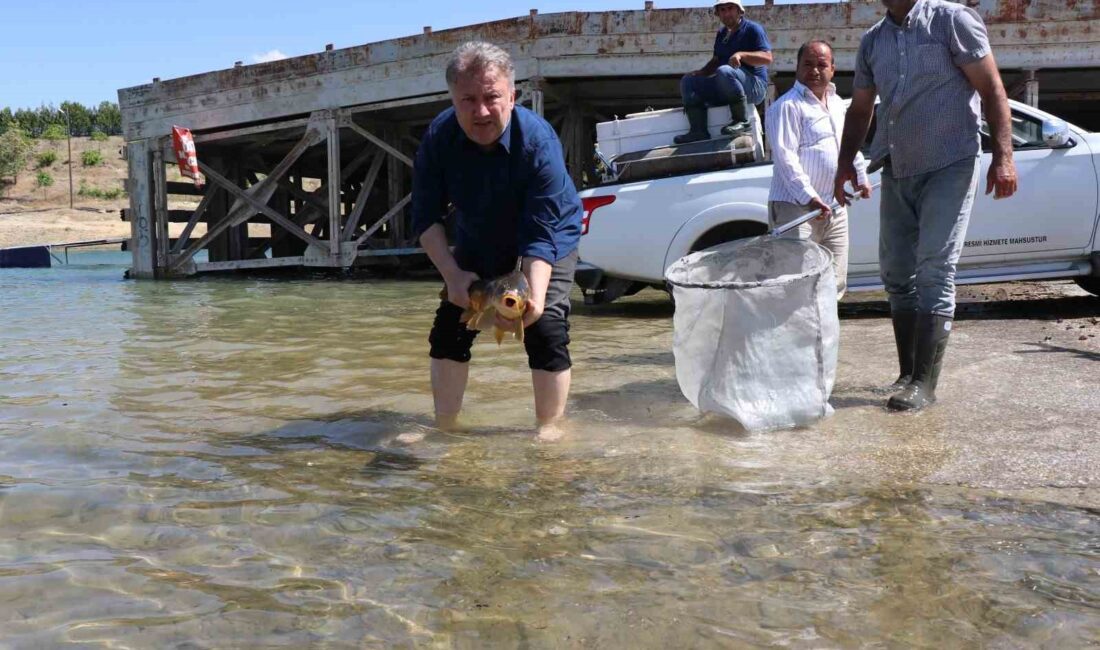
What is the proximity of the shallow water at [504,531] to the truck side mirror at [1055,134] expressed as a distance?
11.5 feet

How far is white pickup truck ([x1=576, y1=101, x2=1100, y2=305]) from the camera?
6.88m

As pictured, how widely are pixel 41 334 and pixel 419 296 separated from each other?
4410 millimetres

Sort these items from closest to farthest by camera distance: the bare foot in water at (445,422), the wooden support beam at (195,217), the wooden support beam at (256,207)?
the bare foot in water at (445,422), the wooden support beam at (256,207), the wooden support beam at (195,217)

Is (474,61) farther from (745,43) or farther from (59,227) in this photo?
(59,227)

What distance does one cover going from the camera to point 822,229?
4695 millimetres

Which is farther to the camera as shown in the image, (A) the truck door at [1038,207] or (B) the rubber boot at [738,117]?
(B) the rubber boot at [738,117]

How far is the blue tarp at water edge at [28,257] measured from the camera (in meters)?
22.7

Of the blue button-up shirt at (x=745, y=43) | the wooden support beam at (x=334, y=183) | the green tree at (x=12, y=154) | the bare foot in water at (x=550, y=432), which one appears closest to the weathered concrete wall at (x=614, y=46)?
the wooden support beam at (x=334, y=183)

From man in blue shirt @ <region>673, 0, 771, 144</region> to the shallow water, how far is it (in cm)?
341

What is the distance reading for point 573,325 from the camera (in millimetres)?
7551

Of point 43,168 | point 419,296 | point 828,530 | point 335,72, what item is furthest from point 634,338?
point 43,168

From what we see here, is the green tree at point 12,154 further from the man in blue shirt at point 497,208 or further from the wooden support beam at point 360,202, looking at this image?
the man in blue shirt at point 497,208

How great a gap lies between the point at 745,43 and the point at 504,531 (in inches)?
234

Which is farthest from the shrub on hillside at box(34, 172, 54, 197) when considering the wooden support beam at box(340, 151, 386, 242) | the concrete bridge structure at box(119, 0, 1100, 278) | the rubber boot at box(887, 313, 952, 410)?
the rubber boot at box(887, 313, 952, 410)
